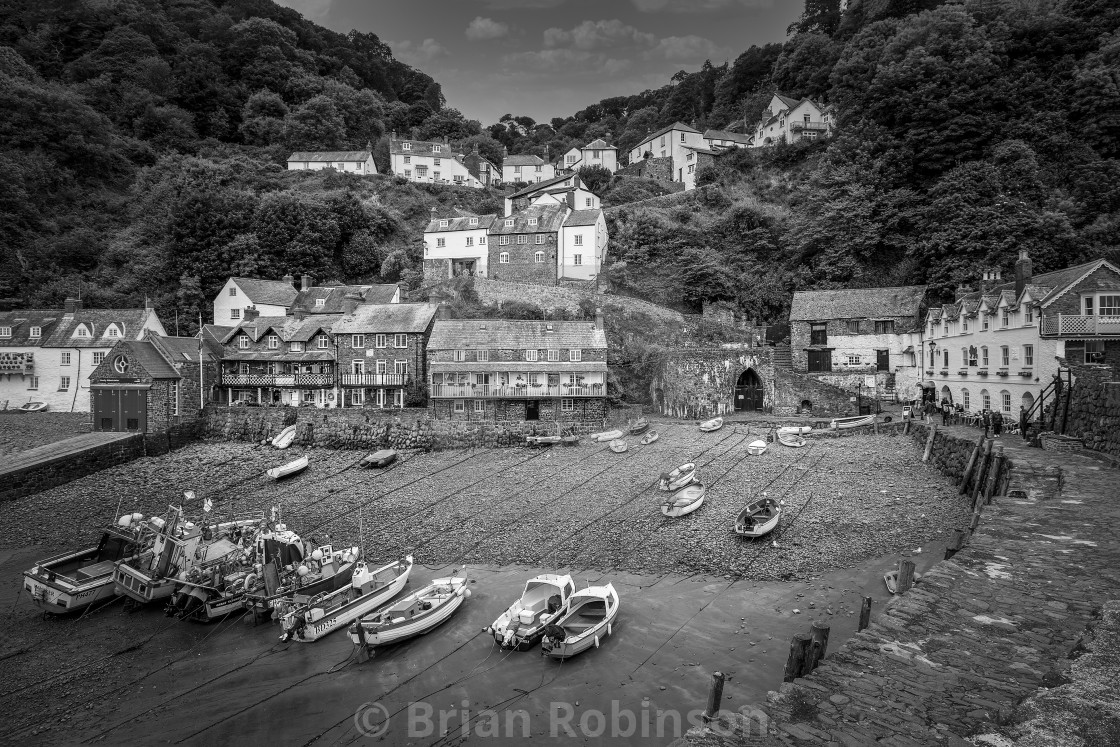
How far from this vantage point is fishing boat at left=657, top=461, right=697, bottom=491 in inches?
942

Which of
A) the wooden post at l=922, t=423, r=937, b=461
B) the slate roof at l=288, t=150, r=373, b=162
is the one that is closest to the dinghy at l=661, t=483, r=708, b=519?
the wooden post at l=922, t=423, r=937, b=461

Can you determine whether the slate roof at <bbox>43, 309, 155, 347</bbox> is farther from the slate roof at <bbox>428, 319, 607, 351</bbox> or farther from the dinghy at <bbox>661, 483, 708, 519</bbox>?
the dinghy at <bbox>661, 483, 708, 519</bbox>

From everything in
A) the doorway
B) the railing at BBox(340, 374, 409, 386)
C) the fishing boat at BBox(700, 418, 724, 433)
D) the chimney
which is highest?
the chimney

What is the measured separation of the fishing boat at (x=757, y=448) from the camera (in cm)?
2811

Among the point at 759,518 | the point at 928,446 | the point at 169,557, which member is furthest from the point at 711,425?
the point at 169,557

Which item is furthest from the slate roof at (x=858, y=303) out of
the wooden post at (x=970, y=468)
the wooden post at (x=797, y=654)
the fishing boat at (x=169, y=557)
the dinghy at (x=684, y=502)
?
the fishing boat at (x=169, y=557)

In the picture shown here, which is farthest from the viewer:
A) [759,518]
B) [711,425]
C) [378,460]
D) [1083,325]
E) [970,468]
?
[711,425]

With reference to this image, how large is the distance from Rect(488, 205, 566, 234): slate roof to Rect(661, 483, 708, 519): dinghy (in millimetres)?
30180

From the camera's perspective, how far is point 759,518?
19250 millimetres

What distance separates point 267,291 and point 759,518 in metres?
42.4

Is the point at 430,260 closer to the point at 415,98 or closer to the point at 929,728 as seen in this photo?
the point at 929,728

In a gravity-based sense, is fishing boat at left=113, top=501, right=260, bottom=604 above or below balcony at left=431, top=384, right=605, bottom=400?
below

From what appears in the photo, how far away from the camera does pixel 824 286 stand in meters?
43.9

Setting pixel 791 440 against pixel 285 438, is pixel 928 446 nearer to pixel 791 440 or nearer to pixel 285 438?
pixel 791 440
